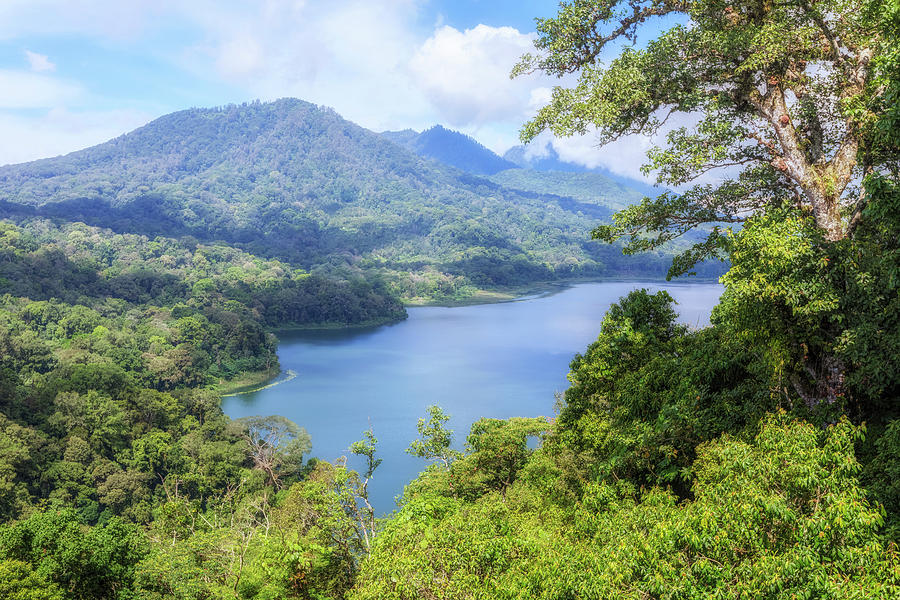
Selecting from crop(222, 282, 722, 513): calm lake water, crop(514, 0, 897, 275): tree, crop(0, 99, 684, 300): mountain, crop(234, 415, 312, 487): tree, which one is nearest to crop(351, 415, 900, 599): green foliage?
crop(514, 0, 897, 275): tree

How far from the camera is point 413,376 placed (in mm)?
46719

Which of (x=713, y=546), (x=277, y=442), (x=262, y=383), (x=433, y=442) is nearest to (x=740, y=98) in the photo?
(x=713, y=546)

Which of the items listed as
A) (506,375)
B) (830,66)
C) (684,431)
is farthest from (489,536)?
(506,375)

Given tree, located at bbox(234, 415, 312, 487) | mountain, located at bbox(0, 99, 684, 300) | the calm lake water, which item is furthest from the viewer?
mountain, located at bbox(0, 99, 684, 300)

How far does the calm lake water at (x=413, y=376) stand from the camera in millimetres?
33688

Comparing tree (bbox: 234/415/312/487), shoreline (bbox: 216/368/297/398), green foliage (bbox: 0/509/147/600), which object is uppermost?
green foliage (bbox: 0/509/147/600)

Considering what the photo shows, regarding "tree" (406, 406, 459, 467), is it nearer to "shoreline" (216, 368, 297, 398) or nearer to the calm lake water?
the calm lake water

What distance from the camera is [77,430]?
27.1m

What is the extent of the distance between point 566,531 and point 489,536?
61.9 inches

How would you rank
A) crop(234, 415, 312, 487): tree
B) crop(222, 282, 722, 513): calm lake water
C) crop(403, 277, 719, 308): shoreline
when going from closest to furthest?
crop(234, 415, 312, 487): tree < crop(222, 282, 722, 513): calm lake water < crop(403, 277, 719, 308): shoreline

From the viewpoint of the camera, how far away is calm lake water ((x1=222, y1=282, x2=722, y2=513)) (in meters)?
33.7

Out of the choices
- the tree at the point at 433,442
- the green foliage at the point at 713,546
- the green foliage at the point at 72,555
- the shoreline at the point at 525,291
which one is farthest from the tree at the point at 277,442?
the shoreline at the point at 525,291

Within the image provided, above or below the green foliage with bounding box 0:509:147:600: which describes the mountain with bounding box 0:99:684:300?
above

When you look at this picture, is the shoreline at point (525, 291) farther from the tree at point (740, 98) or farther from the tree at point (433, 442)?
the tree at point (740, 98)
